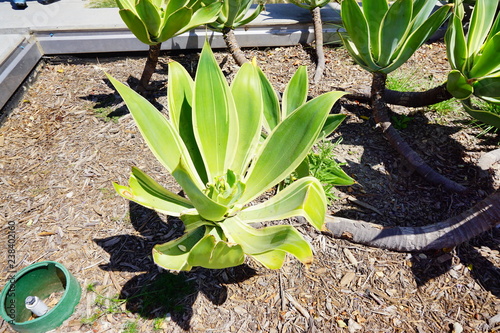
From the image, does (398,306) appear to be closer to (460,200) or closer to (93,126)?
(460,200)

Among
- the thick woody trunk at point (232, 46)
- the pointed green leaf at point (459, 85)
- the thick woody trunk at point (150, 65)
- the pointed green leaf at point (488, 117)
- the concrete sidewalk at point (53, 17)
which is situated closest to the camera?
the pointed green leaf at point (488, 117)

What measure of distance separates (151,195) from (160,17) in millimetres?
1543

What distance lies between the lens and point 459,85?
1935 mm

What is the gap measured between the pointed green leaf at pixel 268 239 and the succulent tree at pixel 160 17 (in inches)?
61.7

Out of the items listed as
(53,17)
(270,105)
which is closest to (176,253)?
(270,105)

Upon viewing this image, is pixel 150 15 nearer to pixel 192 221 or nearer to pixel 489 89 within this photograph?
pixel 192 221

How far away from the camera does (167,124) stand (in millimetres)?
1450

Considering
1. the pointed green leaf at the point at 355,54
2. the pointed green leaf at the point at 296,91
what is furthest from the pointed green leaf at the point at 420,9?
the pointed green leaf at the point at 296,91

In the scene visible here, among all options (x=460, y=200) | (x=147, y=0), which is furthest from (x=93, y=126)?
(x=460, y=200)

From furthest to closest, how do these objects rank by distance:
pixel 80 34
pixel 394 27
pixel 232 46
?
pixel 80 34
pixel 232 46
pixel 394 27

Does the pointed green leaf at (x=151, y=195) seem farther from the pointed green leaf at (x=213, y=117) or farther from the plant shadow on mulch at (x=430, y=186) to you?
the plant shadow on mulch at (x=430, y=186)


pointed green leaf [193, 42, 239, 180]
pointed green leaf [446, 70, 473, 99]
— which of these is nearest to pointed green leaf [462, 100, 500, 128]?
pointed green leaf [446, 70, 473, 99]

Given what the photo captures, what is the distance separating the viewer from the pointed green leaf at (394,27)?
2.00 m

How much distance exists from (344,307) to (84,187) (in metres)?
1.83
